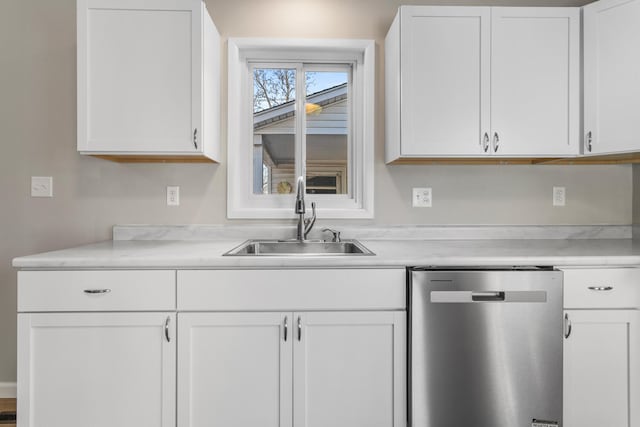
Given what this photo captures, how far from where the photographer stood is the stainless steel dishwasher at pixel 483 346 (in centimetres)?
154

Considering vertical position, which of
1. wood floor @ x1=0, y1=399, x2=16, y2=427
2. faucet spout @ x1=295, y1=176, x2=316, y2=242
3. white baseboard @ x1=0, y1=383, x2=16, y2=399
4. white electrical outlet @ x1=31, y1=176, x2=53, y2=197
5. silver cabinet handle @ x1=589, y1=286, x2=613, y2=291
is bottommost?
wood floor @ x1=0, y1=399, x2=16, y2=427

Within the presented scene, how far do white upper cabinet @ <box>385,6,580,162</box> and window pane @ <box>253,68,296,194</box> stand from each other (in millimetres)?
724

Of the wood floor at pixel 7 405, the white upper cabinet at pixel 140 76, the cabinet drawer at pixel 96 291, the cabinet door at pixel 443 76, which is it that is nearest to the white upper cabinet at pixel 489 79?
the cabinet door at pixel 443 76

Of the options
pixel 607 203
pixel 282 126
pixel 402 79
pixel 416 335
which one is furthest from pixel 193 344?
pixel 607 203

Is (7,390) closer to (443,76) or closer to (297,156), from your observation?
(297,156)

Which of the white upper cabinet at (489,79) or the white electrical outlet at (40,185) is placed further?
the white electrical outlet at (40,185)

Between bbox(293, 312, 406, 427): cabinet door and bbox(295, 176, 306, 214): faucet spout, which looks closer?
bbox(293, 312, 406, 427): cabinet door

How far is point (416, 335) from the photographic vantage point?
1554mm

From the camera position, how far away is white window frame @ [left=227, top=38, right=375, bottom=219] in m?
2.23

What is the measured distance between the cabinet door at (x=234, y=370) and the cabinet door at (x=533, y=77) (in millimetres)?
1392

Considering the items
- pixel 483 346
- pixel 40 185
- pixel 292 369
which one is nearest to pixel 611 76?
pixel 483 346

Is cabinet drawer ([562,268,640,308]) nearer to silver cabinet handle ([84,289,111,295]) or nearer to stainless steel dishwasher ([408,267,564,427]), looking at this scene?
stainless steel dishwasher ([408,267,564,427])

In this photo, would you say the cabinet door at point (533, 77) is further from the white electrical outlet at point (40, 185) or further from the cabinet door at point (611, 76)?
the white electrical outlet at point (40, 185)

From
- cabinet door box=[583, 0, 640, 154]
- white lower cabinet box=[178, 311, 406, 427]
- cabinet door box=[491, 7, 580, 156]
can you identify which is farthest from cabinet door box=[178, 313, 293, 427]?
cabinet door box=[583, 0, 640, 154]
